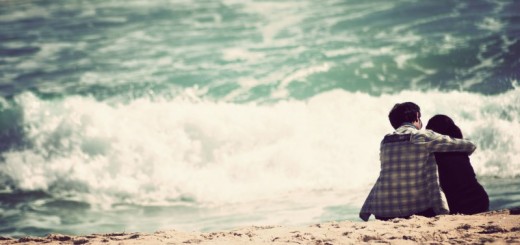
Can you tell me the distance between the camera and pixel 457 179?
4.18 metres

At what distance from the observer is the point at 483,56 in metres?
12.5

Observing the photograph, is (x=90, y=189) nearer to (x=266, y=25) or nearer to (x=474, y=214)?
(x=474, y=214)

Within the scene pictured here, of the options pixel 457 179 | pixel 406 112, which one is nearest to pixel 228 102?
pixel 406 112

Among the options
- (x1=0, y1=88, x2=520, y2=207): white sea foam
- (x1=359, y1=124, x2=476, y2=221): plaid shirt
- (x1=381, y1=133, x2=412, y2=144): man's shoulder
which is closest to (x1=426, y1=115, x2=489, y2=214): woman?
(x1=359, y1=124, x2=476, y2=221): plaid shirt

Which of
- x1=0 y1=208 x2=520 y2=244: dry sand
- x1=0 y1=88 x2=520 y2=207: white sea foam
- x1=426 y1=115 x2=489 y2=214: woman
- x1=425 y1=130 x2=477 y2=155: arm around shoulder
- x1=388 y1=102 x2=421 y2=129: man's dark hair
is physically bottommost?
x1=0 y1=208 x2=520 y2=244: dry sand

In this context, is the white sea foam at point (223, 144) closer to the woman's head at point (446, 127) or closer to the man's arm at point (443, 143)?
the woman's head at point (446, 127)

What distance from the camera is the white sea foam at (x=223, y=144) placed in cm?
872

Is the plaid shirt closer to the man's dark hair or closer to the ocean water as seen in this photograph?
the man's dark hair

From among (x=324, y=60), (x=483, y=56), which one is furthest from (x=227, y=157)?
(x=483, y=56)

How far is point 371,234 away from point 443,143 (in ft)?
3.00

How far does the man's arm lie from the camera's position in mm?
4059

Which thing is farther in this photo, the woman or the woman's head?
the woman's head

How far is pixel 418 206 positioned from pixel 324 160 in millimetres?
4925

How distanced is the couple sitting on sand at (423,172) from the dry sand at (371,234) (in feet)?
0.44
